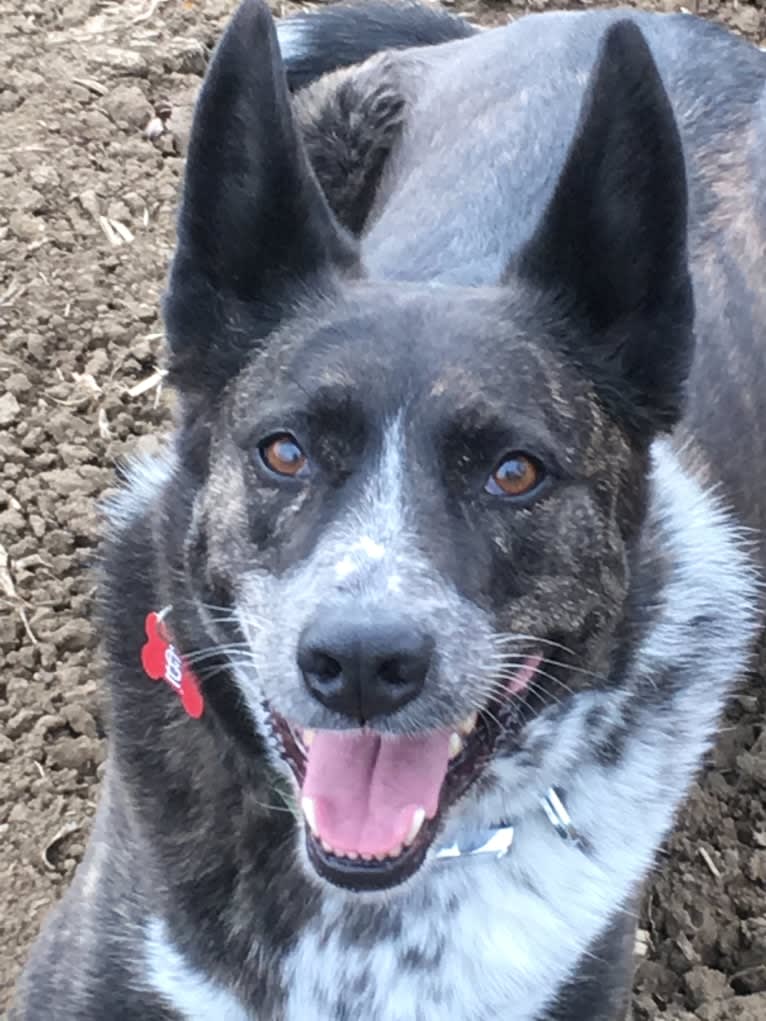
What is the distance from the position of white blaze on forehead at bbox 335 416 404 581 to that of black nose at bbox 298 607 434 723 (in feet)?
0.32

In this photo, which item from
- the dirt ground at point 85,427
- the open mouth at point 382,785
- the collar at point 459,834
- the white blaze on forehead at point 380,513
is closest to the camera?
the white blaze on forehead at point 380,513

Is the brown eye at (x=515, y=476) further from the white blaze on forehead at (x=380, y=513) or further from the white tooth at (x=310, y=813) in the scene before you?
the white tooth at (x=310, y=813)

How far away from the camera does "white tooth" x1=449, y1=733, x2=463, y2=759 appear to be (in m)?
2.39

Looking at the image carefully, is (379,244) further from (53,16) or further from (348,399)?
(53,16)

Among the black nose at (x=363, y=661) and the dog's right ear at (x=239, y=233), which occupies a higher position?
the dog's right ear at (x=239, y=233)

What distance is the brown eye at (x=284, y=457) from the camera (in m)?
2.40

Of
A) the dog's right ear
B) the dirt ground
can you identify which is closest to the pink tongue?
the dog's right ear

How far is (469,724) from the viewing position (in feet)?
7.82

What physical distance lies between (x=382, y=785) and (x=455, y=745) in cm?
12

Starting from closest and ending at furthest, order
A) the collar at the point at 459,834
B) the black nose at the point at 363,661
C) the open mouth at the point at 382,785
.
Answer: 1. the black nose at the point at 363,661
2. the open mouth at the point at 382,785
3. the collar at the point at 459,834

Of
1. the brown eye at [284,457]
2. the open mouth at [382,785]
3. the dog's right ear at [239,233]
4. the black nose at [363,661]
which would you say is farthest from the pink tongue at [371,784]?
the dog's right ear at [239,233]

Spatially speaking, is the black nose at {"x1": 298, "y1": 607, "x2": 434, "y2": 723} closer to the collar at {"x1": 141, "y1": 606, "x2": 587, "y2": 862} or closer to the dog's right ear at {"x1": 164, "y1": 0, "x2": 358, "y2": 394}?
the collar at {"x1": 141, "y1": 606, "x2": 587, "y2": 862}

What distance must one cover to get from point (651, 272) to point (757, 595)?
30.1 inches

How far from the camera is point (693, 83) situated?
370 centimetres
